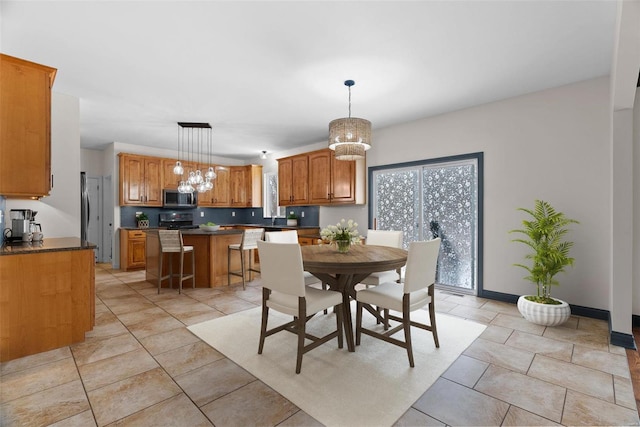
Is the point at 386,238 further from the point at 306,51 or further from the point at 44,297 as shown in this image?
the point at 44,297

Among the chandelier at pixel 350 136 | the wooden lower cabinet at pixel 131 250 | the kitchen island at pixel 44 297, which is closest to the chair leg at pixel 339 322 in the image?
the chandelier at pixel 350 136

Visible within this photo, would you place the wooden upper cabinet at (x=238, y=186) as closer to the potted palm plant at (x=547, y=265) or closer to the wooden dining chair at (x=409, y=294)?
the wooden dining chair at (x=409, y=294)

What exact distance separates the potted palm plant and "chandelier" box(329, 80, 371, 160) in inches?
80.5

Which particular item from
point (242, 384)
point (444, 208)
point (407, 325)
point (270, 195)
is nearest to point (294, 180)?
point (270, 195)

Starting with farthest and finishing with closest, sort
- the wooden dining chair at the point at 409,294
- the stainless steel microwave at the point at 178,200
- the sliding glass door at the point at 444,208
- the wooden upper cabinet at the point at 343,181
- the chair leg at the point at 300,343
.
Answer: the stainless steel microwave at the point at 178,200 → the wooden upper cabinet at the point at 343,181 → the sliding glass door at the point at 444,208 → the wooden dining chair at the point at 409,294 → the chair leg at the point at 300,343

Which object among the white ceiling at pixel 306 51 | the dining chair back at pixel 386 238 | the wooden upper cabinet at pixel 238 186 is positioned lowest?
the dining chair back at pixel 386 238

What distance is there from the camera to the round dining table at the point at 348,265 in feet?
7.57

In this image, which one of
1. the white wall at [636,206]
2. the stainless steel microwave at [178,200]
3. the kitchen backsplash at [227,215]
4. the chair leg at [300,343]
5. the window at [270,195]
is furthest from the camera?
the window at [270,195]

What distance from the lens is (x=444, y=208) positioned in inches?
175

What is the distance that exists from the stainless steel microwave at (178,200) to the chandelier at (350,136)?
4.78 m

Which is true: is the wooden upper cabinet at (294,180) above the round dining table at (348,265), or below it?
above

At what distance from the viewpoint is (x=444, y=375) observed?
83.2 inches

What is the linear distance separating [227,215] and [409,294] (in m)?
6.58

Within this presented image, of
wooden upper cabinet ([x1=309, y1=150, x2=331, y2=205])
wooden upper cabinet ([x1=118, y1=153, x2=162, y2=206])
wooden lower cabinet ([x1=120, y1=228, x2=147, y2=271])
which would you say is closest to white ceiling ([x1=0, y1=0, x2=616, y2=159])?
wooden upper cabinet ([x1=309, y1=150, x2=331, y2=205])
